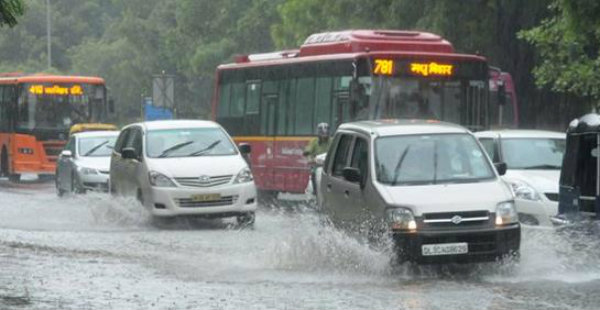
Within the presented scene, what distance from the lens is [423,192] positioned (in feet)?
47.3

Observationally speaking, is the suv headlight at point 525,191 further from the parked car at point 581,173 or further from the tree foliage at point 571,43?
the tree foliage at point 571,43

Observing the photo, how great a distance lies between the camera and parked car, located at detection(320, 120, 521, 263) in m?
14.0

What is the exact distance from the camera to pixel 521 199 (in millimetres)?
18203

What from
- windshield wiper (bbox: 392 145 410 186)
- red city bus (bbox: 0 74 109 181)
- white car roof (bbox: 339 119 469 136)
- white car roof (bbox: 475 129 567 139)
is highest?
white car roof (bbox: 339 119 469 136)

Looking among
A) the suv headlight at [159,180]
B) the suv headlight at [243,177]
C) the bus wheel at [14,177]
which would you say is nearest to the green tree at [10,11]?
the suv headlight at [159,180]

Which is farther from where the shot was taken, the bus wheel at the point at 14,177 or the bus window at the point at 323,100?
the bus wheel at the point at 14,177

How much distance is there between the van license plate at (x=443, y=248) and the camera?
549 inches

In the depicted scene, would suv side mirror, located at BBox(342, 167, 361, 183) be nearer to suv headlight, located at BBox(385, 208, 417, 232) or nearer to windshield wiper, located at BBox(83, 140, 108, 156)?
suv headlight, located at BBox(385, 208, 417, 232)

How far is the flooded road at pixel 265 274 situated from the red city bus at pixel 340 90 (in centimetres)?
518

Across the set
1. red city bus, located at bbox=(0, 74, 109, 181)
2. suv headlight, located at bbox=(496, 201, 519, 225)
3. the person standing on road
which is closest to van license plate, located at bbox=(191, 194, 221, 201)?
the person standing on road

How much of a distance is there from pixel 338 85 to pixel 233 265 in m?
10.8

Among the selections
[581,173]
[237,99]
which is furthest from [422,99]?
[581,173]

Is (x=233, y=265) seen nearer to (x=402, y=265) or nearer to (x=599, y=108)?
(x=402, y=265)

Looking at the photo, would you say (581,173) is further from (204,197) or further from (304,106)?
(304,106)
